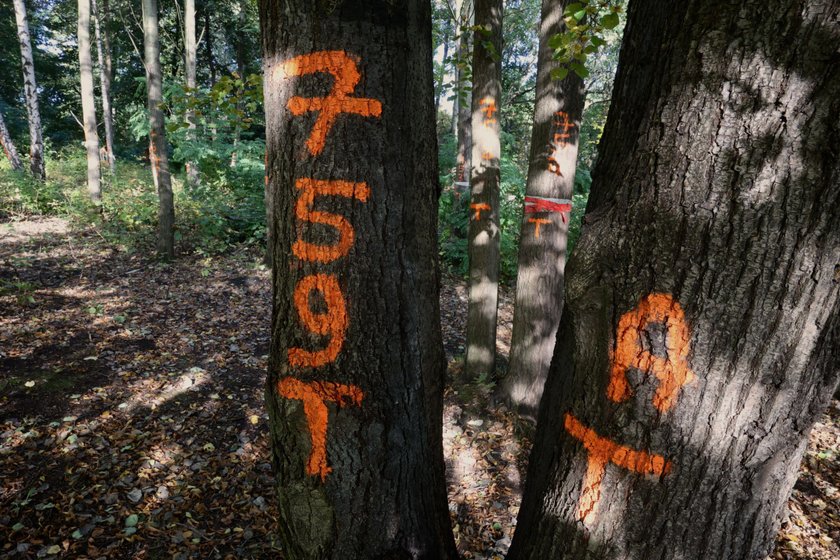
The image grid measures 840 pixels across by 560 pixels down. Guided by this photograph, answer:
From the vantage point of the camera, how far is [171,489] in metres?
3.30

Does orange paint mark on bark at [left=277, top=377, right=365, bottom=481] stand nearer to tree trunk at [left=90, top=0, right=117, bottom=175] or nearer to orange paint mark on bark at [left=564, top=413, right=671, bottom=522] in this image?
orange paint mark on bark at [left=564, top=413, right=671, bottom=522]

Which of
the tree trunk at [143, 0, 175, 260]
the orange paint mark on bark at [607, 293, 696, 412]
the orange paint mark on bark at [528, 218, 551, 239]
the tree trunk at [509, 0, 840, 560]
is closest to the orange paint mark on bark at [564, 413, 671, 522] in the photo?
the tree trunk at [509, 0, 840, 560]

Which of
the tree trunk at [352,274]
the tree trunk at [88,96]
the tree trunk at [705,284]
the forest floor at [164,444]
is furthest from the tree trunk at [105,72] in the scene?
the tree trunk at [705,284]

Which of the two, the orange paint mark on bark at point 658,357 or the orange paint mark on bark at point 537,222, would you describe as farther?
the orange paint mark on bark at point 537,222

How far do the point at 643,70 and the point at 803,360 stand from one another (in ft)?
2.81

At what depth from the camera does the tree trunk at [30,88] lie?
1138 centimetres

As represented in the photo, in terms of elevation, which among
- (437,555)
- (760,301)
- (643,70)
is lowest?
(437,555)

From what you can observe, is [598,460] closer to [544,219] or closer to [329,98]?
[329,98]

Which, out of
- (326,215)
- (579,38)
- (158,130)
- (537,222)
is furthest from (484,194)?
(158,130)

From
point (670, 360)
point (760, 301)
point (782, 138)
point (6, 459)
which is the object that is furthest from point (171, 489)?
point (782, 138)

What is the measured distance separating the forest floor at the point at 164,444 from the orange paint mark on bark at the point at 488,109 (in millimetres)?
2775

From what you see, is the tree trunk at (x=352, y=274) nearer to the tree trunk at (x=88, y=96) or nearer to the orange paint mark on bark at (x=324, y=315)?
the orange paint mark on bark at (x=324, y=315)

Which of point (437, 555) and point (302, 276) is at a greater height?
point (302, 276)

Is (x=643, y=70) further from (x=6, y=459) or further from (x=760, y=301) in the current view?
(x=6, y=459)
